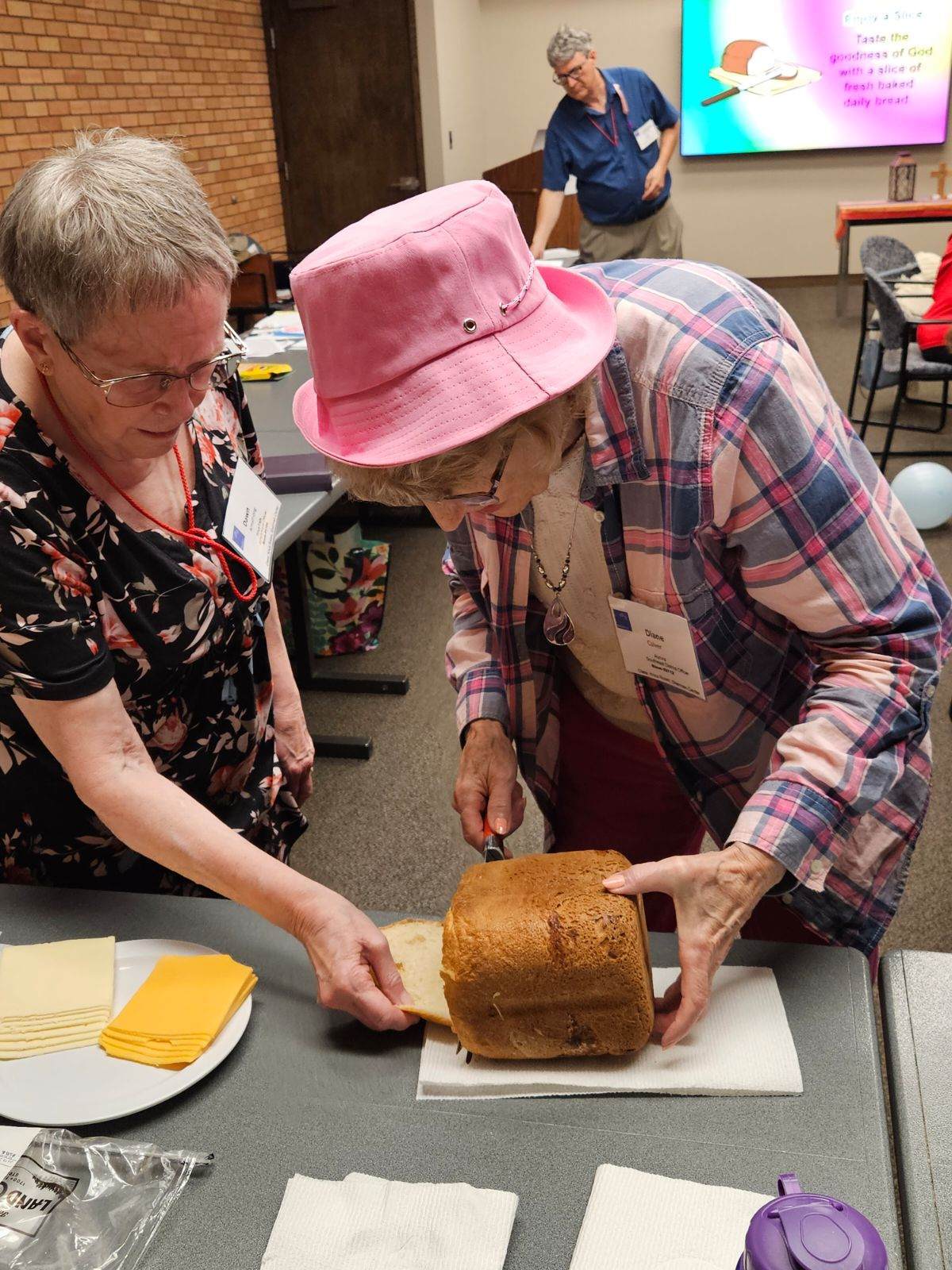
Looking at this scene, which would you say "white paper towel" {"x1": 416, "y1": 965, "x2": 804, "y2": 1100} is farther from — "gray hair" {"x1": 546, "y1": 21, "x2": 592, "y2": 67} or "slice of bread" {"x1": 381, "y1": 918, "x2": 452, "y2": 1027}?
"gray hair" {"x1": 546, "y1": 21, "x2": 592, "y2": 67}

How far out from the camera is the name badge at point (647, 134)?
5879 millimetres

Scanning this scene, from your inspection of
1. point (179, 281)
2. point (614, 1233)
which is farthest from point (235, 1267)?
point (179, 281)

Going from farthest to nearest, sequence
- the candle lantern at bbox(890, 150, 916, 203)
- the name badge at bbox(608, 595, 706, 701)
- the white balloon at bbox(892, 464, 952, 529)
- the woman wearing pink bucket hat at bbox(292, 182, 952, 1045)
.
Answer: the candle lantern at bbox(890, 150, 916, 203) → the white balloon at bbox(892, 464, 952, 529) → the name badge at bbox(608, 595, 706, 701) → the woman wearing pink bucket hat at bbox(292, 182, 952, 1045)

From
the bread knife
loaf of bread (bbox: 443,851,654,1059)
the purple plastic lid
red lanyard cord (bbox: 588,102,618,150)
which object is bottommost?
the bread knife

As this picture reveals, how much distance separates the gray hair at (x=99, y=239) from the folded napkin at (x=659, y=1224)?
92 centimetres

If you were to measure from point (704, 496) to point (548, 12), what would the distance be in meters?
8.96

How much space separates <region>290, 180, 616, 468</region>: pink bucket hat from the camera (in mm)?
878

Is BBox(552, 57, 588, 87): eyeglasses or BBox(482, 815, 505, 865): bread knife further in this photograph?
BBox(552, 57, 588, 87): eyeglasses

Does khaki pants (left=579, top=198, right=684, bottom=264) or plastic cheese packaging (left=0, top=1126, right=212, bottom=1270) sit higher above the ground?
khaki pants (left=579, top=198, right=684, bottom=264)

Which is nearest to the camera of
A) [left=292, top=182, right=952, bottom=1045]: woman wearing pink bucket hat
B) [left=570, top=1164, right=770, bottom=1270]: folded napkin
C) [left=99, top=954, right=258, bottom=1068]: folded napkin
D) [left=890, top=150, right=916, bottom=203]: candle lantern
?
[left=570, top=1164, right=770, bottom=1270]: folded napkin

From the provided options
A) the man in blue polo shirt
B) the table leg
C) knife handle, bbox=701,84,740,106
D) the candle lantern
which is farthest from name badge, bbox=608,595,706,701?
knife handle, bbox=701,84,740,106

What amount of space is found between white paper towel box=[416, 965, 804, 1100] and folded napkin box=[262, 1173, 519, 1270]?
115 mm

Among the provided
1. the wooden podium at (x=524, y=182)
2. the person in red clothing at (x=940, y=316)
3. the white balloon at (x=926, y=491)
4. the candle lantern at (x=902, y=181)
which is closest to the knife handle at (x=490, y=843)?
the white balloon at (x=926, y=491)

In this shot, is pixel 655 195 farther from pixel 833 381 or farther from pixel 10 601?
pixel 10 601
